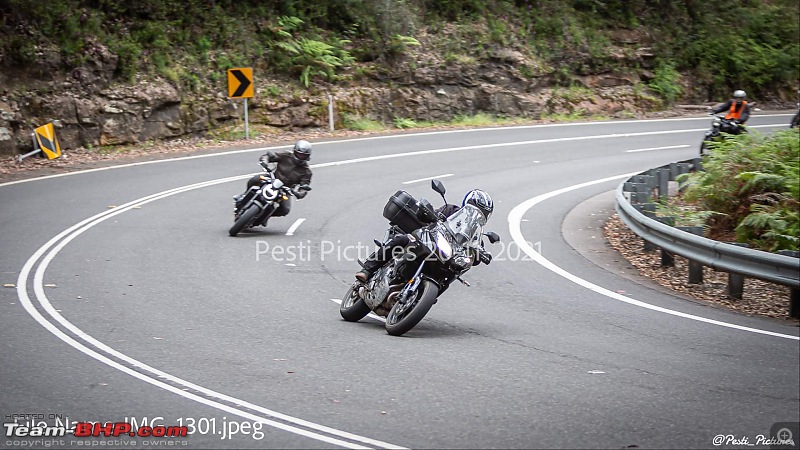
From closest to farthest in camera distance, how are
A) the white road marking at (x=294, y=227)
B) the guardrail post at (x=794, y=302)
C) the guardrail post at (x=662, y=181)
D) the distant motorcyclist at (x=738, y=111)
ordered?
the guardrail post at (x=794, y=302), the white road marking at (x=294, y=227), the guardrail post at (x=662, y=181), the distant motorcyclist at (x=738, y=111)

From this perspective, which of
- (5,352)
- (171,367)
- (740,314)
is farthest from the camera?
(740,314)

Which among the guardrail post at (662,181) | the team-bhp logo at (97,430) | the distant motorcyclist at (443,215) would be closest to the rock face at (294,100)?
the guardrail post at (662,181)

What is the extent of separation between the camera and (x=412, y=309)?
940cm

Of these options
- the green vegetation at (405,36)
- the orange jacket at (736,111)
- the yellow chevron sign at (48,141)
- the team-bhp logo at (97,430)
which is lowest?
the team-bhp logo at (97,430)

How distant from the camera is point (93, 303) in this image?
1116cm

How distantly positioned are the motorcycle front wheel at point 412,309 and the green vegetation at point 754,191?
5.15 m

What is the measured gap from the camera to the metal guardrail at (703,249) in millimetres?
9945

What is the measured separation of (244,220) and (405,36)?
20543 millimetres

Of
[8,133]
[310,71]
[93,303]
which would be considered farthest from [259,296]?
[310,71]

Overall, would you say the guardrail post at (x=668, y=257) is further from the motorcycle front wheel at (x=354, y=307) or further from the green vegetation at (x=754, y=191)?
the motorcycle front wheel at (x=354, y=307)

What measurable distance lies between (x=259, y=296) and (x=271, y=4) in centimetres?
2328

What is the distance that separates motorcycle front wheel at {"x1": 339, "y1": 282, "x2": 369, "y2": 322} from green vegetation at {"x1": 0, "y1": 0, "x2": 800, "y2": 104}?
18683 millimetres

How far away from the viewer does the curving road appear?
271 inches

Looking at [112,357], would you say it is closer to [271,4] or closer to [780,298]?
[780,298]
